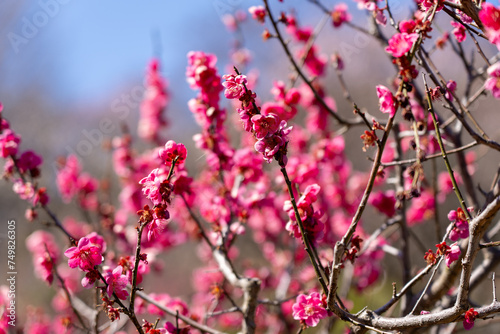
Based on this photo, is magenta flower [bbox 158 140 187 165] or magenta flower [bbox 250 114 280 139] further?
magenta flower [bbox 158 140 187 165]

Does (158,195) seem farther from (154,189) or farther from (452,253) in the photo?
(452,253)

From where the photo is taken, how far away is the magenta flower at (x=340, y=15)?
9.07ft

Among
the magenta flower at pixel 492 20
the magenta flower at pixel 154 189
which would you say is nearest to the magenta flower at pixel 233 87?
the magenta flower at pixel 154 189

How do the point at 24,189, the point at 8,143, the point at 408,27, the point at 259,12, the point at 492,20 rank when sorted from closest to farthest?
the point at 492,20 < the point at 408,27 < the point at 8,143 < the point at 24,189 < the point at 259,12

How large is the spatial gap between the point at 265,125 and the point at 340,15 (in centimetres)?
182

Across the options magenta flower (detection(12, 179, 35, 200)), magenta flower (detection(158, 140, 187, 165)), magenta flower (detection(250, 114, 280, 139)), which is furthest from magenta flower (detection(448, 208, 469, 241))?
magenta flower (detection(12, 179, 35, 200))

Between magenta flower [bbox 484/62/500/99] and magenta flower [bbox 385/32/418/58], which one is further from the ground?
magenta flower [bbox 385/32/418/58]

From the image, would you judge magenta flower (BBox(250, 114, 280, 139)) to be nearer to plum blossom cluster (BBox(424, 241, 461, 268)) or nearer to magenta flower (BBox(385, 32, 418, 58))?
magenta flower (BBox(385, 32, 418, 58))

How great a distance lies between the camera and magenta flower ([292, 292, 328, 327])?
155 cm

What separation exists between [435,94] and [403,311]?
1.12 meters

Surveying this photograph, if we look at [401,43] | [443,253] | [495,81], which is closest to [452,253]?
[443,253]

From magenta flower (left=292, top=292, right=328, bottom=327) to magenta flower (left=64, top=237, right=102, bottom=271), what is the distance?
723 mm

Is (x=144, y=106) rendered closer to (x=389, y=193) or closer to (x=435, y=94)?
(x=389, y=193)

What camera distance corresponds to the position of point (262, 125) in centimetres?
126
